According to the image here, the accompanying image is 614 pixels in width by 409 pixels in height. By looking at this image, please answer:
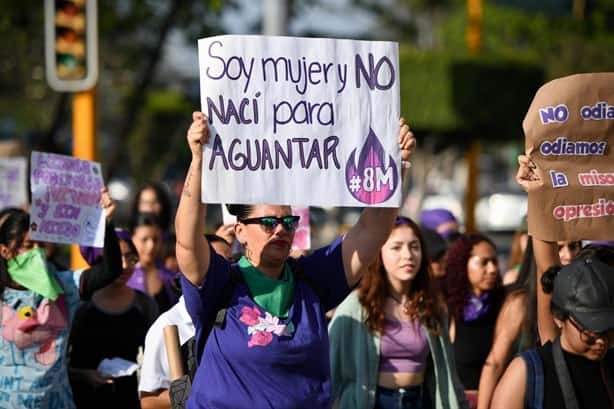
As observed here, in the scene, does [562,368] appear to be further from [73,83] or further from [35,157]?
[73,83]

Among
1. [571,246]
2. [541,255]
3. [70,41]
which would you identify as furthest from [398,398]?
[70,41]

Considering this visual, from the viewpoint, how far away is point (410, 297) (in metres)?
6.56

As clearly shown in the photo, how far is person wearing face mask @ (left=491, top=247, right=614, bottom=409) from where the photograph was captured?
4121 mm

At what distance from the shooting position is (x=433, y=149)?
31.6m

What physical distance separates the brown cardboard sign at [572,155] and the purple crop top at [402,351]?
1.34 metres

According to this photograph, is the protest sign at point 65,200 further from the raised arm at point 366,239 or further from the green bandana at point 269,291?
the raised arm at point 366,239

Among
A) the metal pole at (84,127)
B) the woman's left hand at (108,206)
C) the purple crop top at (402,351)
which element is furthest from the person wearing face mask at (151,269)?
the metal pole at (84,127)

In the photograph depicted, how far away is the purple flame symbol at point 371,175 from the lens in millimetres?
4820

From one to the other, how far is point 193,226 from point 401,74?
2466cm

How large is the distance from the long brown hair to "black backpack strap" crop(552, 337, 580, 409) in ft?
7.24

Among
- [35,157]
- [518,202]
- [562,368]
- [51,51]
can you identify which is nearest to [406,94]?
[518,202]

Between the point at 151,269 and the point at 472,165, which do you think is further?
the point at 472,165

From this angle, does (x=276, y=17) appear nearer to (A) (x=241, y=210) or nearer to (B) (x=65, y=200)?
(B) (x=65, y=200)

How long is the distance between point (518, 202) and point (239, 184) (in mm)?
28410
